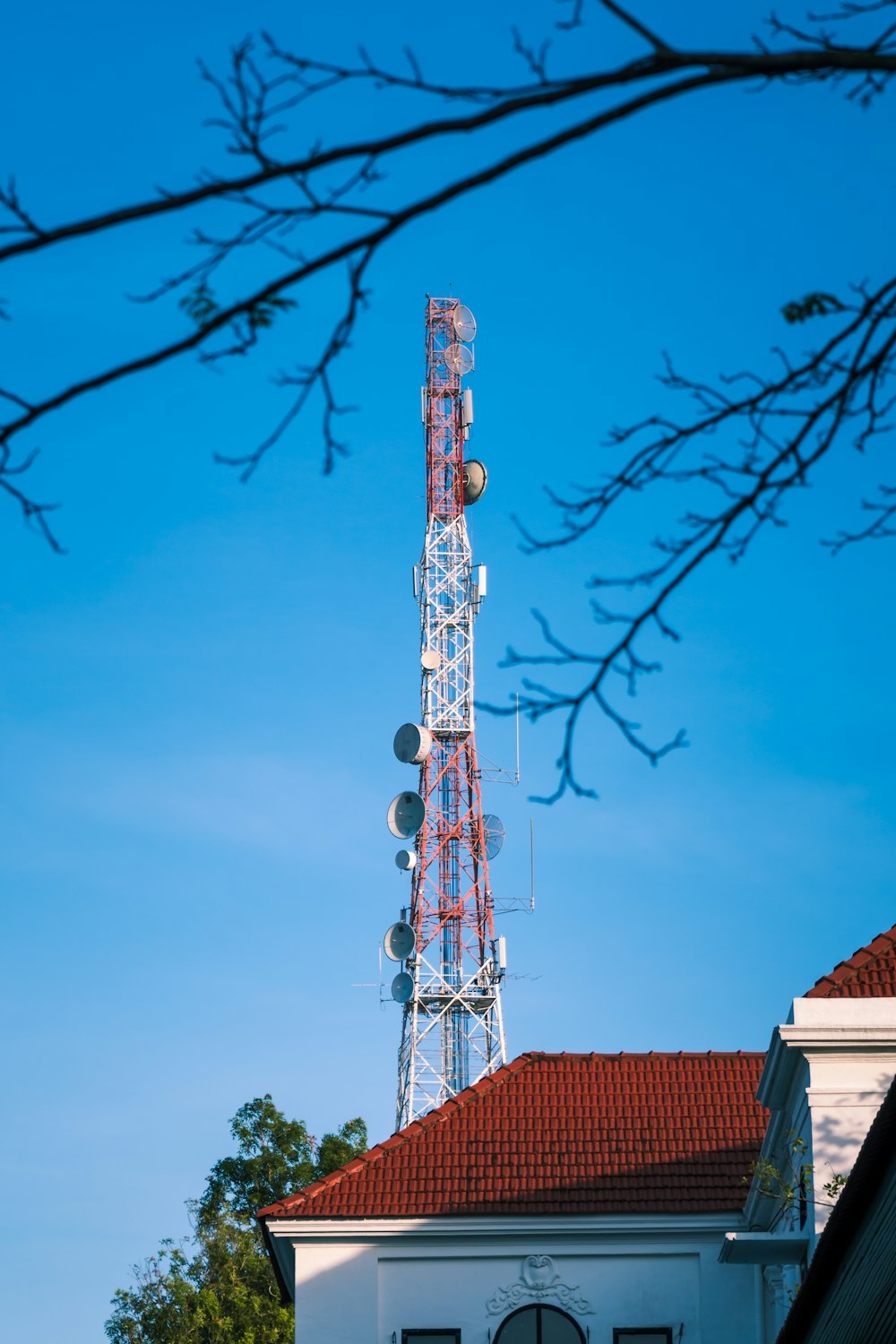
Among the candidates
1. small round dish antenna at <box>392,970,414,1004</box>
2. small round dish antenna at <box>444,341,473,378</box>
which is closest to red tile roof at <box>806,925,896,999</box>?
small round dish antenna at <box>392,970,414,1004</box>

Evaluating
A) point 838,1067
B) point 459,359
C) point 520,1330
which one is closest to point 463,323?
point 459,359

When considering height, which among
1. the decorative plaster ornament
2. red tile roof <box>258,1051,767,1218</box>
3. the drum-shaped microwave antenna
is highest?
the drum-shaped microwave antenna

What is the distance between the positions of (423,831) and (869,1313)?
3404 centimetres

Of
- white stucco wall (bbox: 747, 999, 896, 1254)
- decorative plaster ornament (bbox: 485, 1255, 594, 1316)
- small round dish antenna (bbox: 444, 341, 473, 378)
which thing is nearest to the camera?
white stucco wall (bbox: 747, 999, 896, 1254)

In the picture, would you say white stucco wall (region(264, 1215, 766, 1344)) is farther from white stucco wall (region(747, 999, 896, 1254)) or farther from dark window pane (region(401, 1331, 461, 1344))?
white stucco wall (region(747, 999, 896, 1254))

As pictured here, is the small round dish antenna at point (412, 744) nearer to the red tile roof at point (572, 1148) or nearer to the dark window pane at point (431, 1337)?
the red tile roof at point (572, 1148)

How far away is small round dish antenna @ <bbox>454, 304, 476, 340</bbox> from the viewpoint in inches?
1780

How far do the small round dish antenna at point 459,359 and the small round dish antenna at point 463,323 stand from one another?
275 mm

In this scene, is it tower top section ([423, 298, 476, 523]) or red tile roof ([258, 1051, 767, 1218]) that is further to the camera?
tower top section ([423, 298, 476, 523])

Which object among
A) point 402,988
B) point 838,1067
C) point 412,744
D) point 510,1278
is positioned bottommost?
point 510,1278

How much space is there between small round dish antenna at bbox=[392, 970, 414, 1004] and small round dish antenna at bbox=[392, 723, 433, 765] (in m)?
4.61

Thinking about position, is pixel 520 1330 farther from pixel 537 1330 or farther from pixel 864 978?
pixel 864 978

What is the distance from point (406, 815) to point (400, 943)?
290 centimetres

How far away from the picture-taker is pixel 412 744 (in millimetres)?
42406
